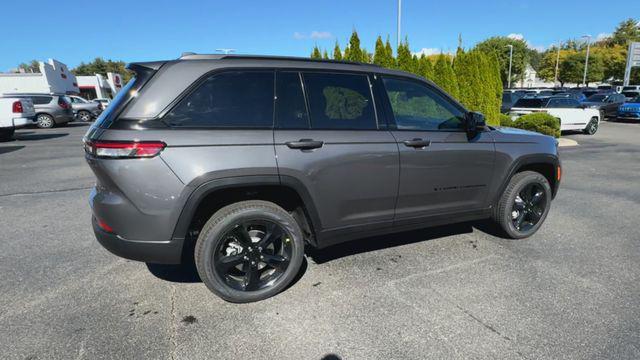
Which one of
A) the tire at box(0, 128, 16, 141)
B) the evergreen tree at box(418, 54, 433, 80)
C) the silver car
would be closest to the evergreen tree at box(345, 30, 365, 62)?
the evergreen tree at box(418, 54, 433, 80)

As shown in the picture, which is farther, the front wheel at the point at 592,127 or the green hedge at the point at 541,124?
the front wheel at the point at 592,127

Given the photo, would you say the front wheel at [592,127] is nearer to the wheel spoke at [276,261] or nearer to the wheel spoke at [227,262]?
the wheel spoke at [276,261]

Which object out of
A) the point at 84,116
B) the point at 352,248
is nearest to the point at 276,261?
the point at 352,248

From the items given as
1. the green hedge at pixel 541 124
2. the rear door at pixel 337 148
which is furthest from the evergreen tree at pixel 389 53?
the rear door at pixel 337 148

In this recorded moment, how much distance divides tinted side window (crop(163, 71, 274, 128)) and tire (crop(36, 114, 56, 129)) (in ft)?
64.6

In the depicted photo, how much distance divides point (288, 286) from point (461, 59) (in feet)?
42.1

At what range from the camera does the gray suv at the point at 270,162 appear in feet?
8.25

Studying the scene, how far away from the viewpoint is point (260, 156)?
268 cm

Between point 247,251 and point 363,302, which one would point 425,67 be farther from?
point 247,251

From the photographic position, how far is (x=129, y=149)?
2432mm

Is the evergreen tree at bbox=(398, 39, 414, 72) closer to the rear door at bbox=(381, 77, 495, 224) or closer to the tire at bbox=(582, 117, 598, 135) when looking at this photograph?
the tire at bbox=(582, 117, 598, 135)

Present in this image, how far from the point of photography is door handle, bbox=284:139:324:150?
277cm

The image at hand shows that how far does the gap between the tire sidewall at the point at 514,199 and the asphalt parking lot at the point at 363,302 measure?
0.34 ft

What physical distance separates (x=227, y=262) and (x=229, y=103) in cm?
122
